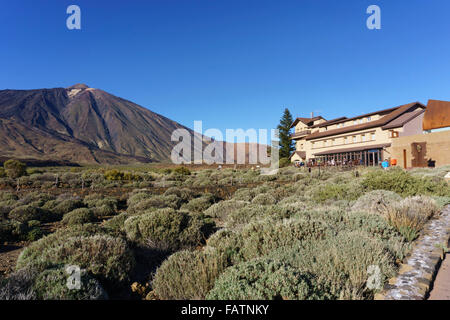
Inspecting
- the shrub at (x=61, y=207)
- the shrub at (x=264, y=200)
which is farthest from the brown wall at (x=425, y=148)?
the shrub at (x=61, y=207)

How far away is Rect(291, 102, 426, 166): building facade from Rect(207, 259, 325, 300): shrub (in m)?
29.3

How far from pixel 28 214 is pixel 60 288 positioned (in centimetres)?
893

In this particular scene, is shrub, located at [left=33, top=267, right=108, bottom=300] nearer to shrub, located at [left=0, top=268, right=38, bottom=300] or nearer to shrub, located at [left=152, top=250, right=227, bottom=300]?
shrub, located at [left=0, top=268, right=38, bottom=300]

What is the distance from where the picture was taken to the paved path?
2.67 meters

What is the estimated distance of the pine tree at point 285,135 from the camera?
4622 cm

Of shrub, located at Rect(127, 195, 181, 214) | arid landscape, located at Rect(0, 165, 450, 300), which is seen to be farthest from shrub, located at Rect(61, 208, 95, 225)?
shrub, located at Rect(127, 195, 181, 214)

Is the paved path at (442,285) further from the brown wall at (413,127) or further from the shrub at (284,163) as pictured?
the shrub at (284,163)

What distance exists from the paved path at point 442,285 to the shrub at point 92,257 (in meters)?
4.19

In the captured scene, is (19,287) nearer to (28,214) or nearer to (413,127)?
(28,214)

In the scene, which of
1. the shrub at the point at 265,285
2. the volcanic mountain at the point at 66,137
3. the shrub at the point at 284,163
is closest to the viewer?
the shrub at the point at 265,285

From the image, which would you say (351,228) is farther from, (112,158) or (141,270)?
(112,158)

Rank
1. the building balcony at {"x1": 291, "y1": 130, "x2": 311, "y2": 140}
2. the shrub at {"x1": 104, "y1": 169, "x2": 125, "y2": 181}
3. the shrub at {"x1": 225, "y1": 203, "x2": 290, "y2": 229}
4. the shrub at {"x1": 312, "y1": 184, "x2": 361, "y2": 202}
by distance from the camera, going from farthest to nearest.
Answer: the building balcony at {"x1": 291, "y1": 130, "x2": 311, "y2": 140} < the shrub at {"x1": 104, "y1": 169, "x2": 125, "y2": 181} < the shrub at {"x1": 312, "y1": 184, "x2": 361, "y2": 202} < the shrub at {"x1": 225, "y1": 203, "x2": 290, "y2": 229}
